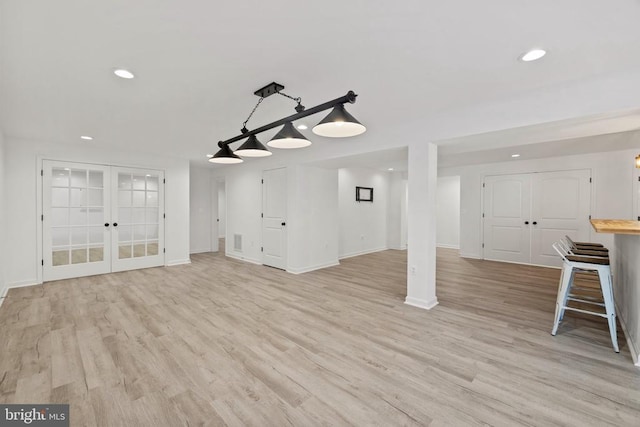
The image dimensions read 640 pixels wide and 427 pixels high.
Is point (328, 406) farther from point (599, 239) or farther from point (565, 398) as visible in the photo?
point (599, 239)

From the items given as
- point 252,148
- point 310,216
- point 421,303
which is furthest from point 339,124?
point 310,216

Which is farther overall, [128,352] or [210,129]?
[210,129]

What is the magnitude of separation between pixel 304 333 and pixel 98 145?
5.09 meters

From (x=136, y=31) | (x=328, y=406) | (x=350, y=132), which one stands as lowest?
(x=328, y=406)

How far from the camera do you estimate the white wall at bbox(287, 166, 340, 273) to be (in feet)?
17.9

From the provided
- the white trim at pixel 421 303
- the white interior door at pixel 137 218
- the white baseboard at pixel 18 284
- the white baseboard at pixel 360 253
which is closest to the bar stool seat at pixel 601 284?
the white trim at pixel 421 303

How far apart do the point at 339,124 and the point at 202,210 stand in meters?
7.01

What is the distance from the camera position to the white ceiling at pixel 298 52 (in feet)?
5.20

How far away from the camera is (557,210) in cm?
584

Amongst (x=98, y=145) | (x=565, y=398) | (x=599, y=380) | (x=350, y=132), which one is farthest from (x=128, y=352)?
(x=98, y=145)

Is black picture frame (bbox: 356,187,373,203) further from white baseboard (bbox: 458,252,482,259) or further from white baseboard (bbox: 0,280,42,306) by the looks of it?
white baseboard (bbox: 0,280,42,306)

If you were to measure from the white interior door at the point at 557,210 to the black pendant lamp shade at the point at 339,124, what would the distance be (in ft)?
19.7

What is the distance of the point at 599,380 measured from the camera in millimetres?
2049

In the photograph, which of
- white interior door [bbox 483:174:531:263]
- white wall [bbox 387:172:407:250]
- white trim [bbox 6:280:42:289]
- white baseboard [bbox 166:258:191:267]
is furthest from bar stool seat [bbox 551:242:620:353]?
white trim [bbox 6:280:42:289]
